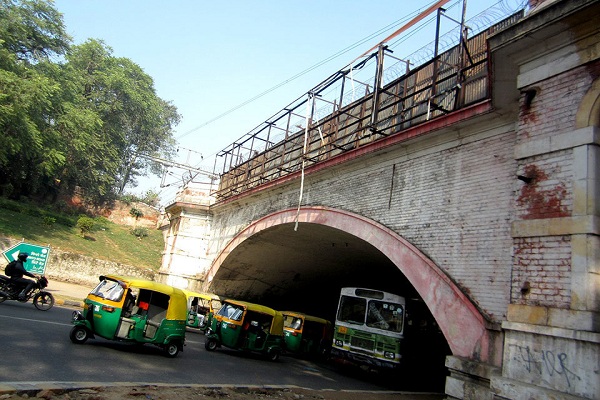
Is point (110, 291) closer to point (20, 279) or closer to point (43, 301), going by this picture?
point (20, 279)

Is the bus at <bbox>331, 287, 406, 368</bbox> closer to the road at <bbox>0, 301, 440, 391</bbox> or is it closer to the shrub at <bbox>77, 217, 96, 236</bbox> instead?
the road at <bbox>0, 301, 440, 391</bbox>

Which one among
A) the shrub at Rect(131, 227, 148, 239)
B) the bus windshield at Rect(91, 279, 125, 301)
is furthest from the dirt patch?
the shrub at Rect(131, 227, 148, 239)

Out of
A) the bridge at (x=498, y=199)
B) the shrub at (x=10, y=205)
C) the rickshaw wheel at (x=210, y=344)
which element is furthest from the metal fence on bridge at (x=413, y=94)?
the shrub at (x=10, y=205)

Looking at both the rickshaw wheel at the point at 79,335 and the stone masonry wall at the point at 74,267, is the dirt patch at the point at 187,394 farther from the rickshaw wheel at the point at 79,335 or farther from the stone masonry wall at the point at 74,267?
the stone masonry wall at the point at 74,267

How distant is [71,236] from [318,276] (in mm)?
17208

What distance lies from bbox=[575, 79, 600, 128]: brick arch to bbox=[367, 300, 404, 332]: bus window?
27.5 feet

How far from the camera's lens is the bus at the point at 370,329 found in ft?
40.4

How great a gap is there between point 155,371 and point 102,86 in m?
38.0

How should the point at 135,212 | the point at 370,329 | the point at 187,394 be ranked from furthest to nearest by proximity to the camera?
1. the point at 135,212
2. the point at 370,329
3. the point at 187,394

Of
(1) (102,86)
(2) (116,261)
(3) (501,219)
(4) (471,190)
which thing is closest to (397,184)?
(4) (471,190)

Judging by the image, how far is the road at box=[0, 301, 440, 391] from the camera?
21.4ft

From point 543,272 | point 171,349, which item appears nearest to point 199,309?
point 171,349

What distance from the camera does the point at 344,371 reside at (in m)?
14.6

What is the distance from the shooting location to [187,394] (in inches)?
256
